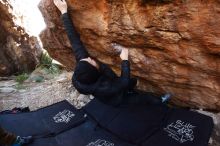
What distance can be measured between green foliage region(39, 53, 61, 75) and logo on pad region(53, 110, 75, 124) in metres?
2.50

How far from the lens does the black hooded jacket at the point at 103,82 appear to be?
383cm

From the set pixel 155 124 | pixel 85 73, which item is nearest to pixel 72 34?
pixel 85 73

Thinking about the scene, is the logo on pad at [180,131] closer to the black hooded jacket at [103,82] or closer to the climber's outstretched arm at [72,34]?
the black hooded jacket at [103,82]

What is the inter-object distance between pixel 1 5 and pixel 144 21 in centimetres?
440

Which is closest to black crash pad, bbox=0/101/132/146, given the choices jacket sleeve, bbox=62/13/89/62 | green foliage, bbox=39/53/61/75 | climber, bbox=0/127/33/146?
climber, bbox=0/127/33/146

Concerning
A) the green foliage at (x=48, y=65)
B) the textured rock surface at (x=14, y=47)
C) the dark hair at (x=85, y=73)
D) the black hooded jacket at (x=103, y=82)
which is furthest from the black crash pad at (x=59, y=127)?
the textured rock surface at (x=14, y=47)

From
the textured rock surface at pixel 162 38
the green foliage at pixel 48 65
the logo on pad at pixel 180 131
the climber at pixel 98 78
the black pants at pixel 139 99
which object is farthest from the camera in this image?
the green foliage at pixel 48 65

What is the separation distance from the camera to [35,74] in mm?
6805

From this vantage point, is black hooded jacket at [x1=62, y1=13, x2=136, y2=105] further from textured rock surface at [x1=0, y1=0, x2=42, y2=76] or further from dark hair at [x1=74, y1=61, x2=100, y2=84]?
textured rock surface at [x1=0, y1=0, x2=42, y2=76]

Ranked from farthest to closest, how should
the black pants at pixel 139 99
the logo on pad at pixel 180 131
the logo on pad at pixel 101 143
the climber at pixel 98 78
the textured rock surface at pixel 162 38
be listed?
the black pants at pixel 139 99, the climber at pixel 98 78, the logo on pad at pixel 101 143, the logo on pad at pixel 180 131, the textured rock surface at pixel 162 38

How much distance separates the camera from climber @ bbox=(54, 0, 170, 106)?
3.81 metres

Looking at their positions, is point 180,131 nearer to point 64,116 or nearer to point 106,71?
point 106,71

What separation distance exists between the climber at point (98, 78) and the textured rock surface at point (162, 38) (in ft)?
0.45

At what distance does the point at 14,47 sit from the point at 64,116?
364 cm
